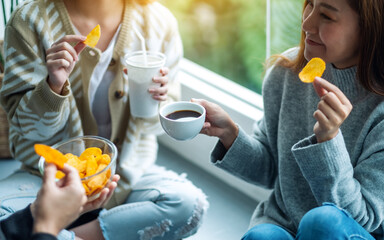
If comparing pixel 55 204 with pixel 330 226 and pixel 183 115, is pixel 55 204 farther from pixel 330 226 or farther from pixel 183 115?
pixel 330 226

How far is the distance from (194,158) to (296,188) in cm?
93

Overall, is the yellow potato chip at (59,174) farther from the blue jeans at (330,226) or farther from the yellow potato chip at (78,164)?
the blue jeans at (330,226)

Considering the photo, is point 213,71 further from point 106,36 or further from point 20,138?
point 20,138

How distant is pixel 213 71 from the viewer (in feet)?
8.36

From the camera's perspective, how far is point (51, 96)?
57.7 inches

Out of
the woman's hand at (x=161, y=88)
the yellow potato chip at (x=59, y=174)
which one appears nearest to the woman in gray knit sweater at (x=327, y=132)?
the woman's hand at (x=161, y=88)

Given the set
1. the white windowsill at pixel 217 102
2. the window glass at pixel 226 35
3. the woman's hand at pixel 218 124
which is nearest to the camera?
the woman's hand at pixel 218 124

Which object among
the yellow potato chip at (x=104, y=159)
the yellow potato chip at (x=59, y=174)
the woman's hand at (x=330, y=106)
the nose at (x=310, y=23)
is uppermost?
the nose at (x=310, y=23)

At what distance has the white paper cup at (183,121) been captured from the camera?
1.28 metres

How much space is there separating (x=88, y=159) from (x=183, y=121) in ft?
0.79

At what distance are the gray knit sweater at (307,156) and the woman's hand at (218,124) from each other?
0.03m

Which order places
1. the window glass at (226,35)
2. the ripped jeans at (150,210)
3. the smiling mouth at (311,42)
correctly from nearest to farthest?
the smiling mouth at (311,42) < the ripped jeans at (150,210) < the window glass at (226,35)

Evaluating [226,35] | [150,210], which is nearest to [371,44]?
[150,210]

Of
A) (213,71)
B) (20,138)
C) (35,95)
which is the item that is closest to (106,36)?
(35,95)
